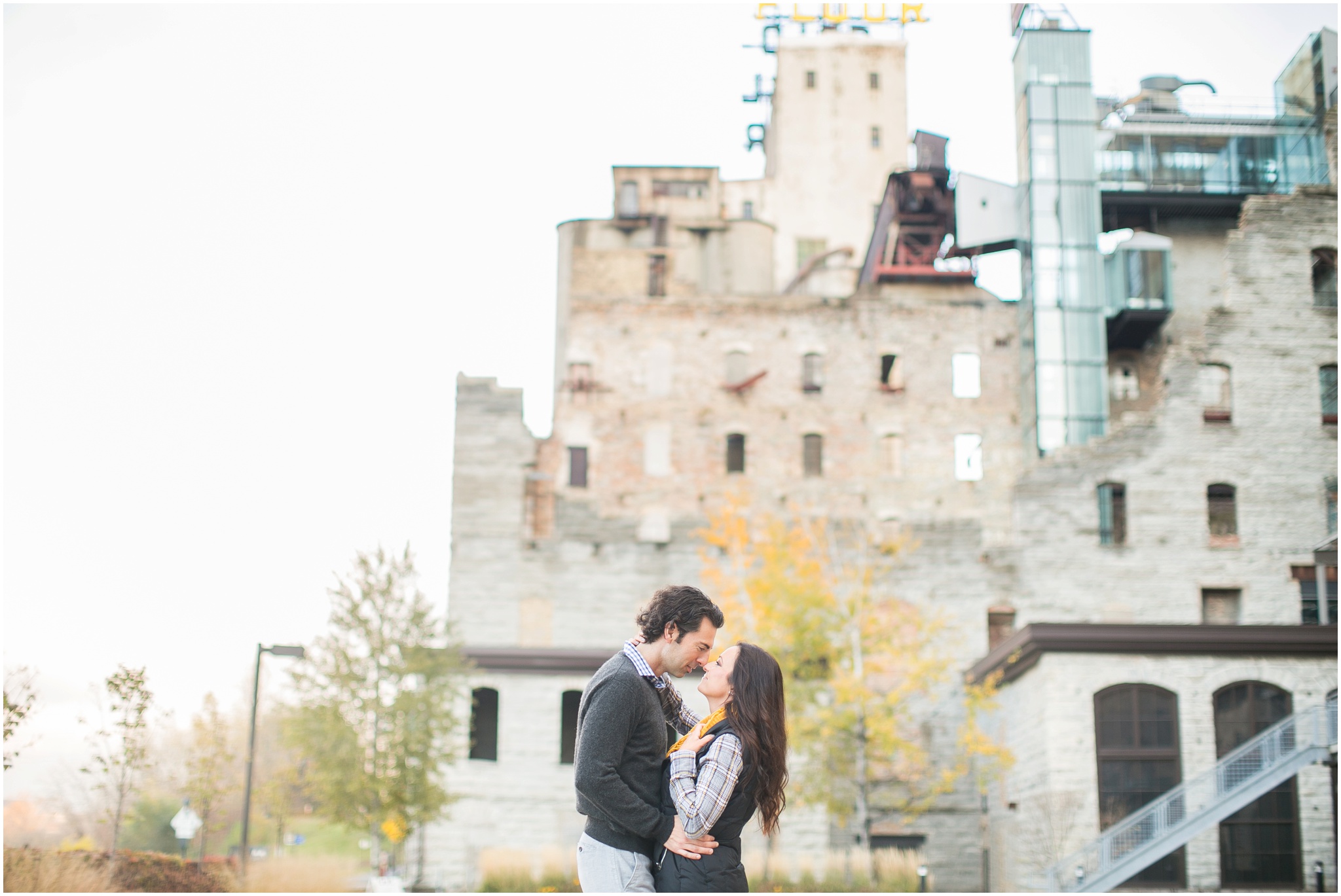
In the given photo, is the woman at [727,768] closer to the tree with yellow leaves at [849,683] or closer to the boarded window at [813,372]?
the tree with yellow leaves at [849,683]

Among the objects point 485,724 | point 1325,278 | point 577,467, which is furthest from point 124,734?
point 1325,278

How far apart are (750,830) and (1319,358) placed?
19.6m

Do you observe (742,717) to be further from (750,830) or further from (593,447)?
(593,447)

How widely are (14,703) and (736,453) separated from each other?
27.1 meters

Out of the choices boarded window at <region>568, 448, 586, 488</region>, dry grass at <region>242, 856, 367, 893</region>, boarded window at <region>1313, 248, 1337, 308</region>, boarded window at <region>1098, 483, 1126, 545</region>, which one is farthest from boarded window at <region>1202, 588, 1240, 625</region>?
dry grass at <region>242, 856, 367, 893</region>

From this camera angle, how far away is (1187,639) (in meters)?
25.8

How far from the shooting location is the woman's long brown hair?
6.08m

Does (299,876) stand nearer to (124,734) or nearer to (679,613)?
(124,734)

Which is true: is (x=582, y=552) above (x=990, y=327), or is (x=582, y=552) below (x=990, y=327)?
below

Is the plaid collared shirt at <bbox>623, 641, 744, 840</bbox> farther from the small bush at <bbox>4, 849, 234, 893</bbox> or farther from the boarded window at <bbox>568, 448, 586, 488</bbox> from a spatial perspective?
the boarded window at <bbox>568, 448, 586, 488</bbox>

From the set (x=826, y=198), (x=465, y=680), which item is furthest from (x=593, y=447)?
(x=826, y=198)

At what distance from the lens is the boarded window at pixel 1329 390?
3628 centimetres

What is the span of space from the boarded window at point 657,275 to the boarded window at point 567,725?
1652cm

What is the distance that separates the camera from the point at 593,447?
42.7 m
